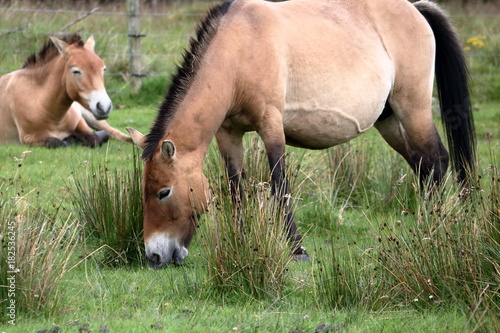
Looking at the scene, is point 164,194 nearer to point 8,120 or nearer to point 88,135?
point 88,135

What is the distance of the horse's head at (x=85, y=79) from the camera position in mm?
9227

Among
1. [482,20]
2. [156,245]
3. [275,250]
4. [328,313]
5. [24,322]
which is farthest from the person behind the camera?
[482,20]

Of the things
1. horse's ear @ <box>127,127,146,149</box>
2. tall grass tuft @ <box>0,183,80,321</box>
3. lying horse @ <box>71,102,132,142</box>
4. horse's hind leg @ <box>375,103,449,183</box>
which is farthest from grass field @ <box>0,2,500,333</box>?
lying horse @ <box>71,102,132,142</box>

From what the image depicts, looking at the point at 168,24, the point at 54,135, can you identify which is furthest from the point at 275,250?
the point at 168,24

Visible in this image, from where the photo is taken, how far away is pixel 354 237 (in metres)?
6.14

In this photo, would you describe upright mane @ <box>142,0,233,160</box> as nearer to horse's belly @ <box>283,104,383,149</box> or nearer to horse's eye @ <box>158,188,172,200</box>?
horse's eye @ <box>158,188,172,200</box>

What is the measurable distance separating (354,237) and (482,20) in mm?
12672

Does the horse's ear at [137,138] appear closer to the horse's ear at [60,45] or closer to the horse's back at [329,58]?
the horse's back at [329,58]

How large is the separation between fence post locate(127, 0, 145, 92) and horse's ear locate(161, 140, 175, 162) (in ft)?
26.3

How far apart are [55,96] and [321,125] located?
16.0 feet

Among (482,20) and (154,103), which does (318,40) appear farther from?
(482,20)

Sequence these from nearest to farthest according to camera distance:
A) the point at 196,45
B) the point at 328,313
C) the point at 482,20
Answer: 1. the point at 328,313
2. the point at 196,45
3. the point at 482,20

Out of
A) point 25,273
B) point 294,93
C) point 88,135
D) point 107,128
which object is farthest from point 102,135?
point 25,273

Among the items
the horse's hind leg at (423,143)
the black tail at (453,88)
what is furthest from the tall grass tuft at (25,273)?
the black tail at (453,88)
